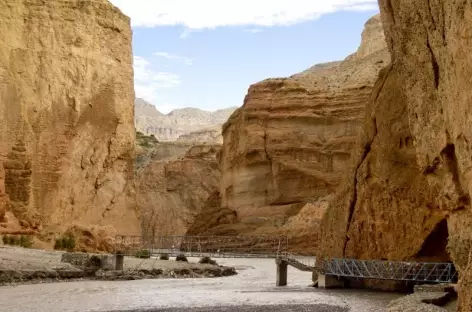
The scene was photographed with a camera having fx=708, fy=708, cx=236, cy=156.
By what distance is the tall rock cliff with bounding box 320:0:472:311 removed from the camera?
12805 mm

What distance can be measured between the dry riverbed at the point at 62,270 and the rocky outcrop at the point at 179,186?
2714 inches

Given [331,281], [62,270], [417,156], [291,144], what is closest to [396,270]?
[331,281]

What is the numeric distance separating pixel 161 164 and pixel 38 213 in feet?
242

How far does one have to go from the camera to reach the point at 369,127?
99.3 feet

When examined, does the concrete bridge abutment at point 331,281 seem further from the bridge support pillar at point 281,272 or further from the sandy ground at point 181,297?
the bridge support pillar at point 281,272

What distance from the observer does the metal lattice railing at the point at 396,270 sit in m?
25.1

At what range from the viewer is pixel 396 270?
26406mm

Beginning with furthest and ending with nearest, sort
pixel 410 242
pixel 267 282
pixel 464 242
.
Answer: pixel 267 282, pixel 410 242, pixel 464 242

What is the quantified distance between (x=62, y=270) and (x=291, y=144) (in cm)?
4786

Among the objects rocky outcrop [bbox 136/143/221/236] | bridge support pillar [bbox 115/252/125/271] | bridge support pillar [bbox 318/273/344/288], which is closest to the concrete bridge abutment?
bridge support pillar [bbox 318/273/344/288]

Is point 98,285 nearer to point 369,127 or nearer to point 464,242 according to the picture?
point 369,127

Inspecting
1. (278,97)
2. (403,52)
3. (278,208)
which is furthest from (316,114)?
(403,52)

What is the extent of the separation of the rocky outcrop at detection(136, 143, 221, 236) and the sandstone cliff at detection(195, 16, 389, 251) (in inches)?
1205

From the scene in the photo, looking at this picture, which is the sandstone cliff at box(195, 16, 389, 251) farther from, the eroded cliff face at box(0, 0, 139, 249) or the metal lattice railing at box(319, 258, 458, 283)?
the metal lattice railing at box(319, 258, 458, 283)
